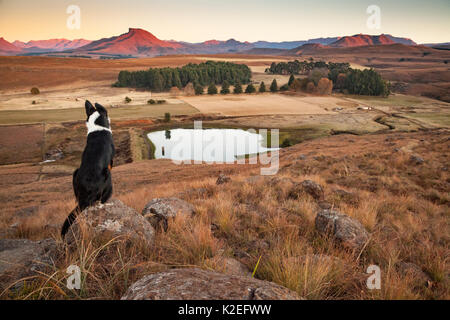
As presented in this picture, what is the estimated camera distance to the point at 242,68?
142875 millimetres

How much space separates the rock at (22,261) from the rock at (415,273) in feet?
15.5

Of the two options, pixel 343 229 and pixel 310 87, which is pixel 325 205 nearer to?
pixel 343 229

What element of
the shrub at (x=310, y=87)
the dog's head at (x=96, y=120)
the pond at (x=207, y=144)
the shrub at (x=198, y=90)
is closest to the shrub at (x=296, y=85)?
the shrub at (x=310, y=87)

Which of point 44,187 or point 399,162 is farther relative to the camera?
point 44,187

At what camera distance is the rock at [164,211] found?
5410 millimetres

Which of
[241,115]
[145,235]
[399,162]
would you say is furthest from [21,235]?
[241,115]

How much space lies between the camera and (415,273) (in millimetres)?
3732

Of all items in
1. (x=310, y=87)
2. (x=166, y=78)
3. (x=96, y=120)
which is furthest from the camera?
(x=166, y=78)

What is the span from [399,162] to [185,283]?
17660mm

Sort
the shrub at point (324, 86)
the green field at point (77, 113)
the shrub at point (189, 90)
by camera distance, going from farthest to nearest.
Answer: the shrub at point (189, 90)
the shrub at point (324, 86)
the green field at point (77, 113)

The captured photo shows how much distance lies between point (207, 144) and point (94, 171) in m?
45.2

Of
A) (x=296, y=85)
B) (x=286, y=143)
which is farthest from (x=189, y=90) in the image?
(x=286, y=143)

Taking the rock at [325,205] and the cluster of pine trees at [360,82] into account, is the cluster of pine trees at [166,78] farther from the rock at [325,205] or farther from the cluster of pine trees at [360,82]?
the rock at [325,205]
